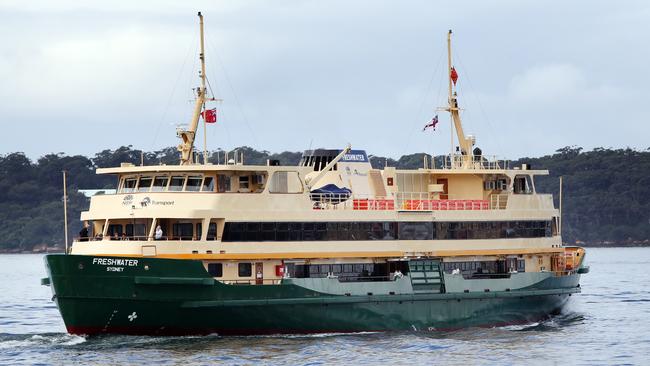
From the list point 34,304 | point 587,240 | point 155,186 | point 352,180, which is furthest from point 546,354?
point 587,240

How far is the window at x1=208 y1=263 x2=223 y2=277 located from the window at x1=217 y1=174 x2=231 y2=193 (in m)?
2.14

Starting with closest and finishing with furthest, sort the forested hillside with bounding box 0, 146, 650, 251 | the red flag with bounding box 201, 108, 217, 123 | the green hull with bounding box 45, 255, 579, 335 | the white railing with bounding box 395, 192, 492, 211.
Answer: the green hull with bounding box 45, 255, 579, 335
the red flag with bounding box 201, 108, 217, 123
the white railing with bounding box 395, 192, 492, 211
the forested hillside with bounding box 0, 146, 650, 251

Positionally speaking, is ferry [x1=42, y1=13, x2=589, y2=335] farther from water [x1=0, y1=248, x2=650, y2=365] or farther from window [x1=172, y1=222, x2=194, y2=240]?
water [x1=0, y1=248, x2=650, y2=365]

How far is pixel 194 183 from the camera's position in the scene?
3812cm

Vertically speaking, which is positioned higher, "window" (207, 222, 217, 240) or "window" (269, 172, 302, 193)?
"window" (269, 172, 302, 193)

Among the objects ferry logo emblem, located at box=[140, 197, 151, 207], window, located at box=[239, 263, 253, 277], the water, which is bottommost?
the water

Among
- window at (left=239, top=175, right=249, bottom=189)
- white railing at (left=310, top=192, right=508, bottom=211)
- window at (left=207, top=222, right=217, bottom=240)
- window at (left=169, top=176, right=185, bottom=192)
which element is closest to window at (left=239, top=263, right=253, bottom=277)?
window at (left=207, top=222, right=217, bottom=240)

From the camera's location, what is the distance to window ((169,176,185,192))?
38.1 metres

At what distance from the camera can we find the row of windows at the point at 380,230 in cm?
3809

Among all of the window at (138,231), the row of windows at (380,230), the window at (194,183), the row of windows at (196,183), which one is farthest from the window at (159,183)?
the row of windows at (380,230)

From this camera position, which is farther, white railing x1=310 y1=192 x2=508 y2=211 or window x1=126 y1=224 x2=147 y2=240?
white railing x1=310 y1=192 x2=508 y2=211

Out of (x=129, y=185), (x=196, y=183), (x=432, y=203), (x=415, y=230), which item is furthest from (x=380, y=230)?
(x=129, y=185)

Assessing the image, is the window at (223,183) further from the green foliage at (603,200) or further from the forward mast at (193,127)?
the green foliage at (603,200)

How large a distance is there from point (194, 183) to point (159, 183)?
106cm
